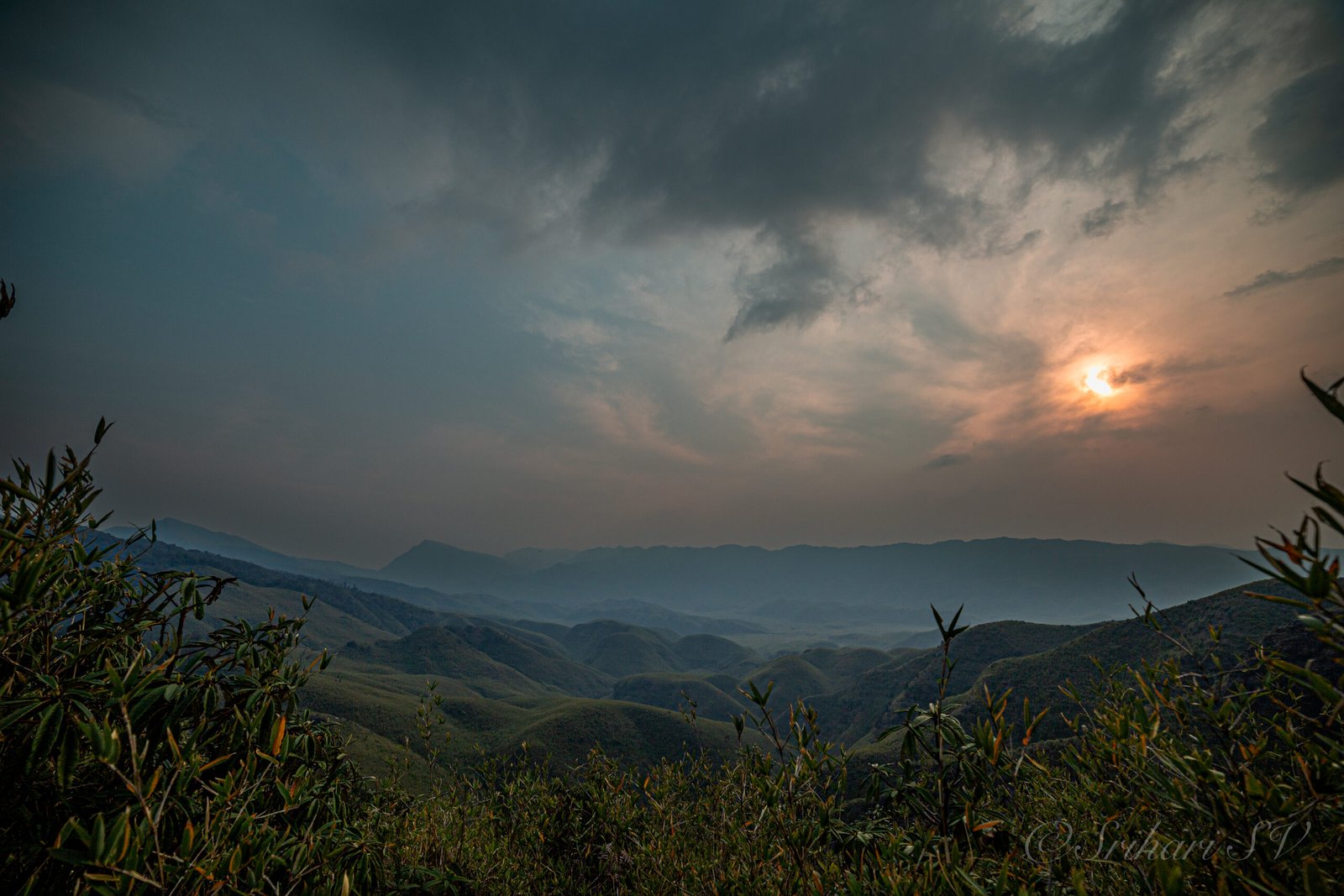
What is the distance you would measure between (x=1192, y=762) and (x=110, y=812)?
688cm

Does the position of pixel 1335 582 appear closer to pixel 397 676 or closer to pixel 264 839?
pixel 264 839

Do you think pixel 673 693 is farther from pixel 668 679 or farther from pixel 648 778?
pixel 648 778

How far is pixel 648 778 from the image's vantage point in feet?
22.7

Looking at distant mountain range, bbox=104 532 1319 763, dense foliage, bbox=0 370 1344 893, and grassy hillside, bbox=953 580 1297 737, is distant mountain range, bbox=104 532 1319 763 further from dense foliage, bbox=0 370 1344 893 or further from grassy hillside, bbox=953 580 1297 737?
dense foliage, bbox=0 370 1344 893

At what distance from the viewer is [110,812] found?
3.34 meters

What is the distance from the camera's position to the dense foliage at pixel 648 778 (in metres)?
2.48

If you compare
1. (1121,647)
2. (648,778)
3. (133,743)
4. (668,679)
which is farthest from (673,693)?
(133,743)

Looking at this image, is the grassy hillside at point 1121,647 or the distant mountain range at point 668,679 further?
the distant mountain range at point 668,679

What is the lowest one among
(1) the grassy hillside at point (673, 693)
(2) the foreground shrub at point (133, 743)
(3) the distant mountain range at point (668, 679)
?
(1) the grassy hillside at point (673, 693)

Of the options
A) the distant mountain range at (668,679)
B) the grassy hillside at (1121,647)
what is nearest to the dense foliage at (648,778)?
the distant mountain range at (668,679)

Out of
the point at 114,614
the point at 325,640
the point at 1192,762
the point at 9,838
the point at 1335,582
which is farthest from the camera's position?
the point at 325,640

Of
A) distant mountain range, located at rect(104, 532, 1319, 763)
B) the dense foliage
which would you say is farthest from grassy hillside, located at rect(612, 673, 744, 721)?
the dense foliage

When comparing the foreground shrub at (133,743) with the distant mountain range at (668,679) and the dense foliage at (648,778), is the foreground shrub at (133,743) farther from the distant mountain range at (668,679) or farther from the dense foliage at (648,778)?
the distant mountain range at (668,679)

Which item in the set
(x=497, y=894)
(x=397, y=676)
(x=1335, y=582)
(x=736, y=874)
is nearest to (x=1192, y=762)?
(x=1335, y=582)
